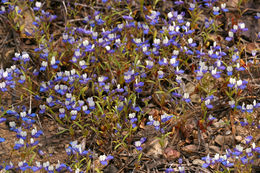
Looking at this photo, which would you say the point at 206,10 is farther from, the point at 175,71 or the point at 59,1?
the point at 59,1

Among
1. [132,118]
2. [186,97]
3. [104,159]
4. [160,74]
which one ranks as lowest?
[104,159]

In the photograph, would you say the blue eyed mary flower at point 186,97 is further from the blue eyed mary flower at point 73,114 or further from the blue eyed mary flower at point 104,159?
the blue eyed mary flower at point 73,114

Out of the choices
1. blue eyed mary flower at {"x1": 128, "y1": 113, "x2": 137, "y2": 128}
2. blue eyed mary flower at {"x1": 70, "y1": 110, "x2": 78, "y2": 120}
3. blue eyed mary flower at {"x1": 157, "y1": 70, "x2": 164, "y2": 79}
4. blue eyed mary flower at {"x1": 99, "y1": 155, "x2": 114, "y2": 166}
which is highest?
blue eyed mary flower at {"x1": 157, "y1": 70, "x2": 164, "y2": 79}

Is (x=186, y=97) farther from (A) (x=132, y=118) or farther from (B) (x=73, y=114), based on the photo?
(B) (x=73, y=114)

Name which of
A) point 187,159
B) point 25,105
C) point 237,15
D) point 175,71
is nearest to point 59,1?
point 25,105

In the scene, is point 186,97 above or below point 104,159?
above

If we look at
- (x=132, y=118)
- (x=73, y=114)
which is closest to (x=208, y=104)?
(x=132, y=118)

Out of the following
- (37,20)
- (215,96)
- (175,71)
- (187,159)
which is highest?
(37,20)

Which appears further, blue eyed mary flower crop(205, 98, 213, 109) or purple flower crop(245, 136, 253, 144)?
blue eyed mary flower crop(205, 98, 213, 109)

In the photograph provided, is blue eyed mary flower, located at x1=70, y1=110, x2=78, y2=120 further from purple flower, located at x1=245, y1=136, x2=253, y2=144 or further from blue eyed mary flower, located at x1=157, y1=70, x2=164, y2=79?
purple flower, located at x1=245, y1=136, x2=253, y2=144

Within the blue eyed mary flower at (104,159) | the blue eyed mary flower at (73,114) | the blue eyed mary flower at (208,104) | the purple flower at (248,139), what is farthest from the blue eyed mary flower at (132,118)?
the purple flower at (248,139)

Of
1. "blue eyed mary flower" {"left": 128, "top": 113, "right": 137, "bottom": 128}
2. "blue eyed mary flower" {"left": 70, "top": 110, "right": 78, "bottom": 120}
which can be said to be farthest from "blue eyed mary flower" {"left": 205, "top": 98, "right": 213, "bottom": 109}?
"blue eyed mary flower" {"left": 70, "top": 110, "right": 78, "bottom": 120}
